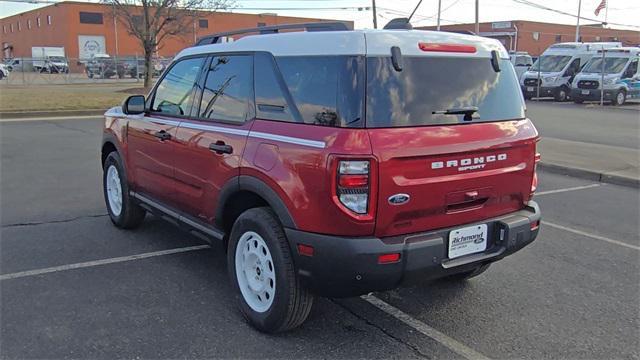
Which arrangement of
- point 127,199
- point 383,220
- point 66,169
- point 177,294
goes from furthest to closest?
point 66,169, point 127,199, point 177,294, point 383,220

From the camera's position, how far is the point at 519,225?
143 inches

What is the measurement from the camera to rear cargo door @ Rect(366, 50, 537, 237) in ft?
10.1

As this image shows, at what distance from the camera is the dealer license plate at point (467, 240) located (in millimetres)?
3346

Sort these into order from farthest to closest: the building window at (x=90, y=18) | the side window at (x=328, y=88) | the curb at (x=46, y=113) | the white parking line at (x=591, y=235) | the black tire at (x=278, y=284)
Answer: the building window at (x=90, y=18) < the curb at (x=46, y=113) < the white parking line at (x=591, y=235) < the black tire at (x=278, y=284) < the side window at (x=328, y=88)

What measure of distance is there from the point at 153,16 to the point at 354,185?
85.6ft

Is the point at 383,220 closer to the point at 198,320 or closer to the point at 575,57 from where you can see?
the point at 198,320

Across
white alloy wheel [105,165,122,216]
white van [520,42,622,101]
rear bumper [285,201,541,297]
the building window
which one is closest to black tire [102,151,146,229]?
white alloy wheel [105,165,122,216]

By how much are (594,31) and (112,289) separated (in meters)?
84.3

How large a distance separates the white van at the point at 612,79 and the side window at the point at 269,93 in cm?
2347

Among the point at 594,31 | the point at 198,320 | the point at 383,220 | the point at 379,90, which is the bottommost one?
the point at 198,320

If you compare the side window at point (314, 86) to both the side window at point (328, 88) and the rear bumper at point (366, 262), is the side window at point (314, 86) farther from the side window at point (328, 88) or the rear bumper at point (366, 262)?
the rear bumper at point (366, 262)

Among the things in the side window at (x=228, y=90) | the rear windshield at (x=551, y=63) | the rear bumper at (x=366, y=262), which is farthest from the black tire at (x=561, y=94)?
the rear bumper at (x=366, y=262)

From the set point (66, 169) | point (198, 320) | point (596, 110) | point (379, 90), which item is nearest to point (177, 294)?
point (198, 320)

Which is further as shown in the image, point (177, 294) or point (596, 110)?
point (596, 110)
